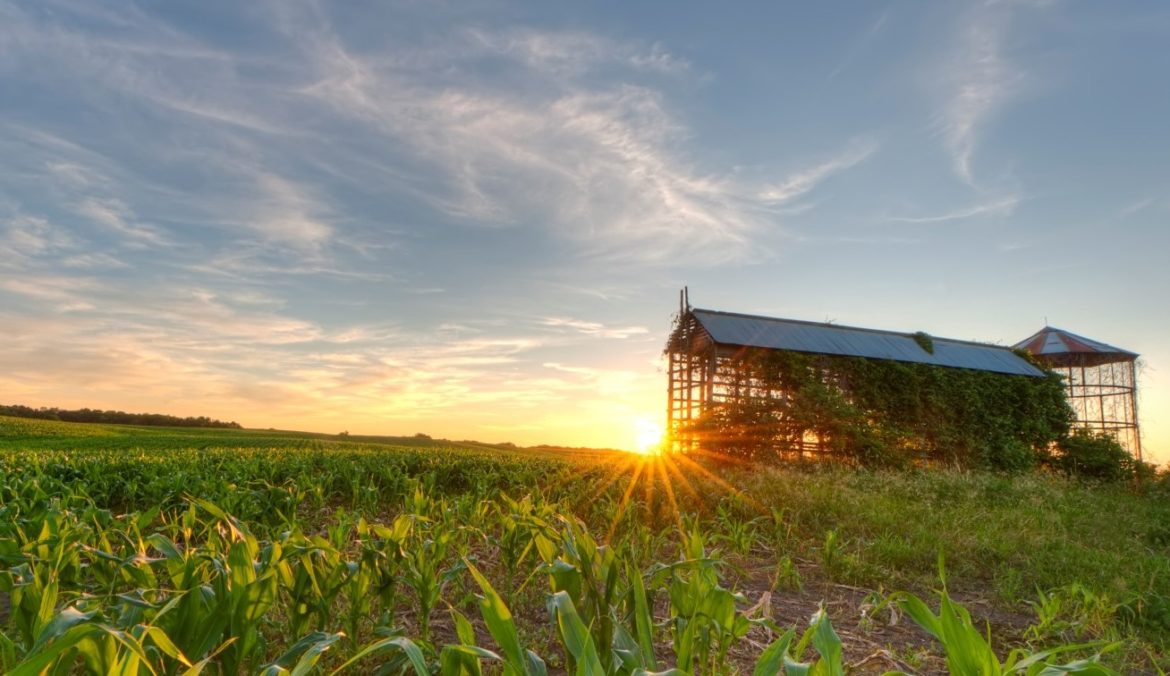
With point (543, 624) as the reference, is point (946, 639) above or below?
above

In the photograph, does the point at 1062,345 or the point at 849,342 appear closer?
the point at 849,342

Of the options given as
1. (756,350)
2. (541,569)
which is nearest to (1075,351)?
(756,350)

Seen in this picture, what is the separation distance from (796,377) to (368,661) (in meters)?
18.3

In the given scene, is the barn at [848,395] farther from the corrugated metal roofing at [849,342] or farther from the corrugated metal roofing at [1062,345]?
the corrugated metal roofing at [1062,345]

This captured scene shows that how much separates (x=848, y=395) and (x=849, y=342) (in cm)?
219

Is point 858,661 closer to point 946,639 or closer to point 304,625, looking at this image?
point 946,639

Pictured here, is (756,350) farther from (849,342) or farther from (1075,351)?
(1075,351)

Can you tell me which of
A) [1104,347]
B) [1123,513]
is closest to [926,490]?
[1123,513]

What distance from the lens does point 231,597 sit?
2324mm

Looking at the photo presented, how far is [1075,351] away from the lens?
1045 inches

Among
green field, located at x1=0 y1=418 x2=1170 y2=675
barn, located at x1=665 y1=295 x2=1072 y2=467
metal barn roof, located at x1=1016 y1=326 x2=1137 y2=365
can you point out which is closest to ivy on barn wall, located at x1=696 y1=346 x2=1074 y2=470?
barn, located at x1=665 y1=295 x2=1072 y2=467

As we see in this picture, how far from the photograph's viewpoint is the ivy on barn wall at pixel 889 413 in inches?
755

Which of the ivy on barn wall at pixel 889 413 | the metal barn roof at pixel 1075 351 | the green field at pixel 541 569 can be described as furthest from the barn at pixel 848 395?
the green field at pixel 541 569

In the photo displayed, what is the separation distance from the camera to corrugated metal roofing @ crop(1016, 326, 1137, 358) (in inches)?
1038
